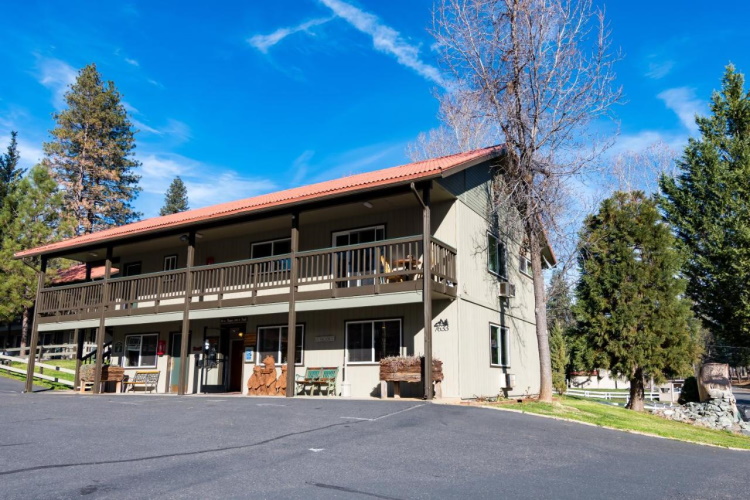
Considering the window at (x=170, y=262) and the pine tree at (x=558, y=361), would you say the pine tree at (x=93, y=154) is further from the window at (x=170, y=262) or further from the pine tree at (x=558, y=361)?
the pine tree at (x=558, y=361)

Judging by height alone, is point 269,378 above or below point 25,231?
below

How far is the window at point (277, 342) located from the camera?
680 inches

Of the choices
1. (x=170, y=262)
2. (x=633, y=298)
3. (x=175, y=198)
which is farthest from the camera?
(x=175, y=198)

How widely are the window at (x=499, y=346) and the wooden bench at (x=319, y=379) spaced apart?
4920 millimetres

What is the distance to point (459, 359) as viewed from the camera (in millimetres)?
14688

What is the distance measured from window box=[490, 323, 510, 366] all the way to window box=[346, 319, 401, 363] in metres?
3.57

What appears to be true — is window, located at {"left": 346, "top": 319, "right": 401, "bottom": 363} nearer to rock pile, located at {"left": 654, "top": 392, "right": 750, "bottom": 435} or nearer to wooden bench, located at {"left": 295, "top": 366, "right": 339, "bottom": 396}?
wooden bench, located at {"left": 295, "top": 366, "right": 339, "bottom": 396}

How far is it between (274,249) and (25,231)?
17.4 metres

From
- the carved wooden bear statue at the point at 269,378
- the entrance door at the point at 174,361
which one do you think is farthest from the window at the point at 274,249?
the entrance door at the point at 174,361

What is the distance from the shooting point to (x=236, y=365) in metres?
19.4

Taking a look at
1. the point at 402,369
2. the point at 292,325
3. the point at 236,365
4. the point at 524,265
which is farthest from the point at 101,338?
the point at 524,265

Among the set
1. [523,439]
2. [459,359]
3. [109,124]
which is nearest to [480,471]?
[523,439]

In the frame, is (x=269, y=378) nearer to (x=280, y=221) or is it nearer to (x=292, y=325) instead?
(x=292, y=325)

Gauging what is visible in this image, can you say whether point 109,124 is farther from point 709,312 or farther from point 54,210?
point 709,312
